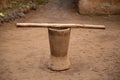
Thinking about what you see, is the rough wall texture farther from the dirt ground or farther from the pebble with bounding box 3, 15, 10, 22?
the pebble with bounding box 3, 15, 10, 22

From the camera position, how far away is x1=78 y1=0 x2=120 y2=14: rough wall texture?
10.0m

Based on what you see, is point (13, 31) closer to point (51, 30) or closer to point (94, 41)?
point (94, 41)

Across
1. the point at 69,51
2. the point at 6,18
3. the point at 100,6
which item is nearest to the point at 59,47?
the point at 69,51

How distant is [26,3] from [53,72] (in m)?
5.58

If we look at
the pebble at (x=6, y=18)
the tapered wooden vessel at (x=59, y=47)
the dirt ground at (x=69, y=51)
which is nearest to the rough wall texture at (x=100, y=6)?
the dirt ground at (x=69, y=51)

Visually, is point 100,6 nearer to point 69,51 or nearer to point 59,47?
point 69,51

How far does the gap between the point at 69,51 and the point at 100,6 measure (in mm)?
3763

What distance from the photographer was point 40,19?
9719 millimetres

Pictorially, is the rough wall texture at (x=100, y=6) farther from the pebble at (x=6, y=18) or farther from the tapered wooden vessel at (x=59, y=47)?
the tapered wooden vessel at (x=59, y=47)

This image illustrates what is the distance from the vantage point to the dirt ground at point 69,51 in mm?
5590

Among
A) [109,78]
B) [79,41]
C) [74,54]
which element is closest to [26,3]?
[79,41]

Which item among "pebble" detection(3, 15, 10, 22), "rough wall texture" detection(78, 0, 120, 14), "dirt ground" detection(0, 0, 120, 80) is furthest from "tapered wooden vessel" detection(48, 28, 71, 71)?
"rough wall texture" detection(78, 0, 120, 14)

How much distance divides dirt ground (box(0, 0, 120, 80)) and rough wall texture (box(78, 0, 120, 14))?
0.25 meters

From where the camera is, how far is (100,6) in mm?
10094
